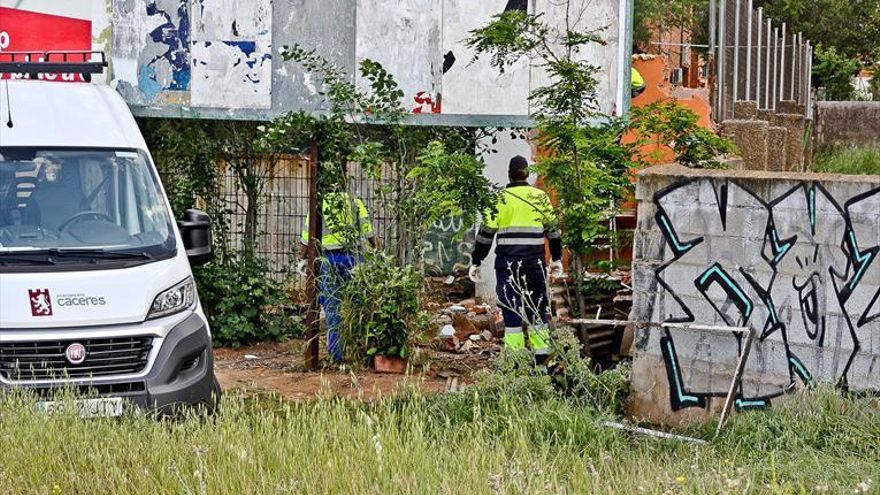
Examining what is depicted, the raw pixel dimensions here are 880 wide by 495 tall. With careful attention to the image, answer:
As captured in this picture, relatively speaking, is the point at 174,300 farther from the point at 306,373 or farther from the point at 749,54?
the point at 749,54

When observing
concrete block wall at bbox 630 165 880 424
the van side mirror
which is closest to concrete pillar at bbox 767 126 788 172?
concrete block wall at bbox 630 165 880 424

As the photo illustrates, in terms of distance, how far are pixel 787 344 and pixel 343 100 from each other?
4803 mm

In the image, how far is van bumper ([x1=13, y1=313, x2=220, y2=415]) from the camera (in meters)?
8.75

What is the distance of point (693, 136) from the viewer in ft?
37.3

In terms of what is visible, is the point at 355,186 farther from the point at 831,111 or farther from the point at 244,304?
the point at 831,111

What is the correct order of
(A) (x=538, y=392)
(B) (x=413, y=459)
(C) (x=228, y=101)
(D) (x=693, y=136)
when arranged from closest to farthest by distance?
(B) (x=413, y=459), (A) (x=538, y=392), (D) (x=693, y=136), (C) (x=228, y=101)

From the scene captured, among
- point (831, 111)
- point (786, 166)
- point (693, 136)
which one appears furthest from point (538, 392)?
point (831, 111)

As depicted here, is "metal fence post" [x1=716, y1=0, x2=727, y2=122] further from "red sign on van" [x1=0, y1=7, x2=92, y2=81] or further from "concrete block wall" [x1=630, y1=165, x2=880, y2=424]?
"concrete block wall" [x1=630, y1=165, x2=880, y2=424]

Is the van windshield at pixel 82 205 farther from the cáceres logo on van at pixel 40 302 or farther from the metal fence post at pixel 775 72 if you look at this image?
the metal fence post at pixel 775 72

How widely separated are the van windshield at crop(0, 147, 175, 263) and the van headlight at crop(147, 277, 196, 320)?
0.24 meters

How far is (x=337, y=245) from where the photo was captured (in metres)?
13.1

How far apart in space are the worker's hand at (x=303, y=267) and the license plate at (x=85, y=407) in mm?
4966

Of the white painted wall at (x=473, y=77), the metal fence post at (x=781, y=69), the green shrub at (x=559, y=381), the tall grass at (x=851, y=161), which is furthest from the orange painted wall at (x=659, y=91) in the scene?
the green shrub at (x=559, y=381)

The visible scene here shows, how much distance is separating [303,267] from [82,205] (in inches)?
177
